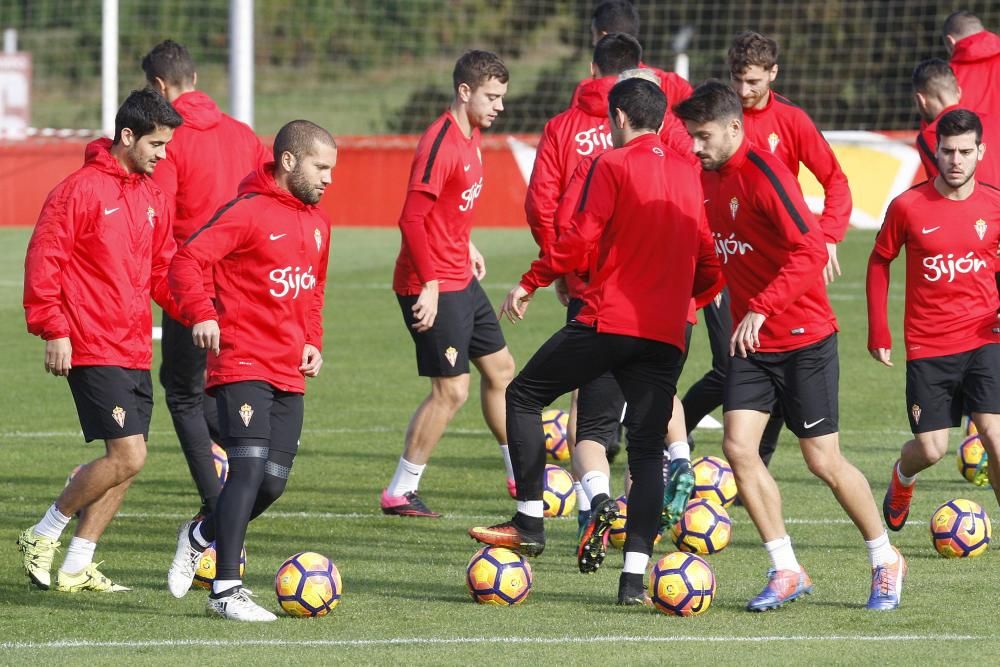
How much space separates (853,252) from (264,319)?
17062 millimetres

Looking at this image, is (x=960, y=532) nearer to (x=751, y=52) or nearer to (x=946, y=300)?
(x=946, y=300)

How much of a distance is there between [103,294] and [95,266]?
0.13 metres

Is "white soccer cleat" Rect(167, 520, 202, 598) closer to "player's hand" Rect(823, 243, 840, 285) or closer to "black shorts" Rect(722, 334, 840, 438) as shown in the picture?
"black shorts" Rect(722, 334, 840, 438)

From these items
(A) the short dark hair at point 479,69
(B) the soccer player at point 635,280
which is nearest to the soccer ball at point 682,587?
(B) the soccer player at point 635,280

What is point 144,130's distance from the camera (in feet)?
24.1

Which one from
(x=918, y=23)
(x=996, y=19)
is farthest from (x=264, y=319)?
(x=996, y=19)

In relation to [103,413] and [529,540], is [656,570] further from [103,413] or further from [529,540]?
[103,413]

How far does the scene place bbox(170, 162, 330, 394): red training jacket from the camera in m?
6.93

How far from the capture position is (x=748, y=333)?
276 inches

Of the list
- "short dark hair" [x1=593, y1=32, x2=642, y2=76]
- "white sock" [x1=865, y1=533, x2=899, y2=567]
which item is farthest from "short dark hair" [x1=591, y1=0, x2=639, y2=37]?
"white sock" [x1=865, y1=533, x2=899, y2=567]

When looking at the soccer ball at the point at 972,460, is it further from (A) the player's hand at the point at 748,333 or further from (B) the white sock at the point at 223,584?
(B) the white sock at the point at 223,584

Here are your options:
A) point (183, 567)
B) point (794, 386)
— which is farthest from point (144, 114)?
point (794, 386)

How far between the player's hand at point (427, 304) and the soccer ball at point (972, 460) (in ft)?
11.1

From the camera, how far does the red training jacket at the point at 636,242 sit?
7074 mm
